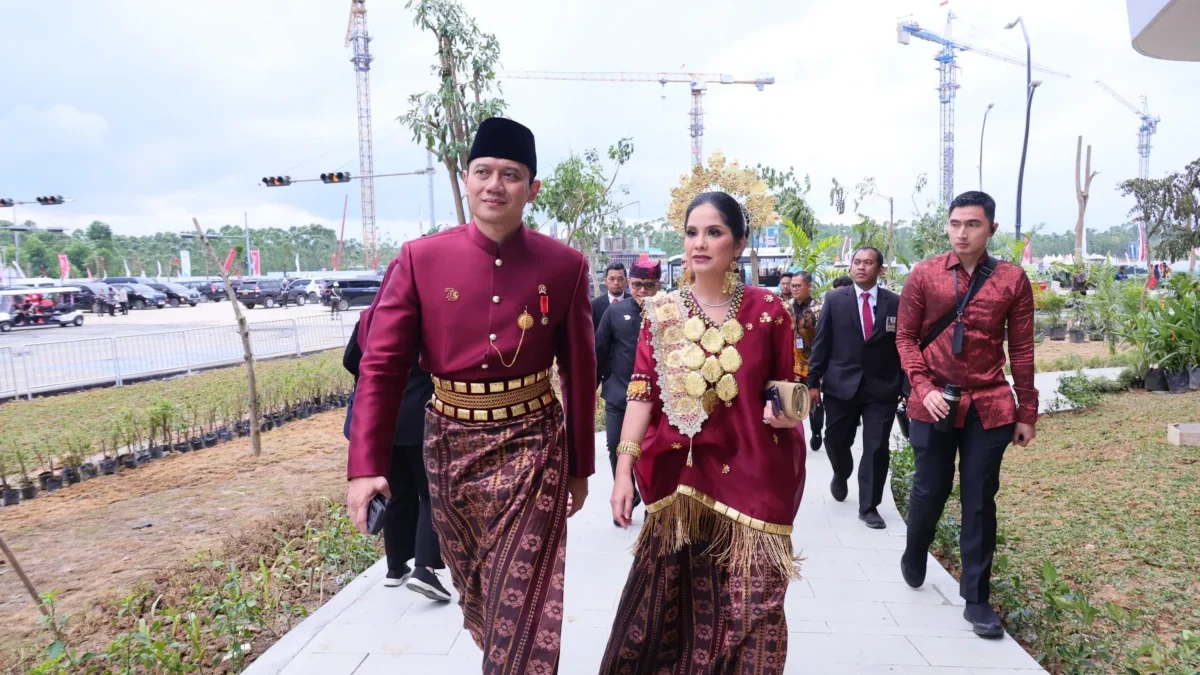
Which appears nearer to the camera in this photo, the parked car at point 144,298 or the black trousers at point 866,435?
the black trousers at point 866,435

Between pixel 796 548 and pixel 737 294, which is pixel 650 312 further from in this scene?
pixel 796 548

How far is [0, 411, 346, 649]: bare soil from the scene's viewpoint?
460cm

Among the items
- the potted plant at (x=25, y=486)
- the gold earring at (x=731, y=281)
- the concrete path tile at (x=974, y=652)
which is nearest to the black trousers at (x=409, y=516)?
the gold earring at (x=731, y=281)

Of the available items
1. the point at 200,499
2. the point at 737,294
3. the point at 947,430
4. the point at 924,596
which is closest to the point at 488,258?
the point at 737,294

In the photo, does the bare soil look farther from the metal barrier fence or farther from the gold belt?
the metal barrier fence

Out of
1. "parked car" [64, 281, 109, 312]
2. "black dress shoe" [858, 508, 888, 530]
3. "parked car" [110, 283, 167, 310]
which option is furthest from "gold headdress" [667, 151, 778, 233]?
"parked car" [110, 283, 167, 310]

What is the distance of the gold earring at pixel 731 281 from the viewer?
108 inches

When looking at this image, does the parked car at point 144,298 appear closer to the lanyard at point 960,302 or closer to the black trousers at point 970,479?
the black trousers at point 970,479

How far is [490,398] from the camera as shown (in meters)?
2.49

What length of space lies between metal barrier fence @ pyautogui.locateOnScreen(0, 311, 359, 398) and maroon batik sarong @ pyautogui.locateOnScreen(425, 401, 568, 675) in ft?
34.3

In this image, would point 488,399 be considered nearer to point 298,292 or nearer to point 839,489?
point 839,489

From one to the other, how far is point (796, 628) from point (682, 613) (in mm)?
1118

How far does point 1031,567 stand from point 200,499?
595 centimetres

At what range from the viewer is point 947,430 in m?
3.50
